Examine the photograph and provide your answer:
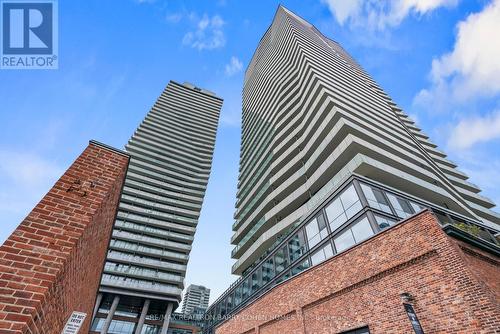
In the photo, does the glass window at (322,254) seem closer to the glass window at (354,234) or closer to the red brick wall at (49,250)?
the glass window at (354,234)

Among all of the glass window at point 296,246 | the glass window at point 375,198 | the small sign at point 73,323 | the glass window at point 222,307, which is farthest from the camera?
the glass window at point 222,307

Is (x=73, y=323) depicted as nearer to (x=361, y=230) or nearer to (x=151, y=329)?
(x=361, y=230)

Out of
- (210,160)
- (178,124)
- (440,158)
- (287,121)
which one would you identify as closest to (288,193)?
(287,121)

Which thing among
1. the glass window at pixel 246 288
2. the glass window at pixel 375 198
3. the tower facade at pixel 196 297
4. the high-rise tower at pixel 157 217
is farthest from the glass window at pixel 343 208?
the tower facade at pixel 196 297

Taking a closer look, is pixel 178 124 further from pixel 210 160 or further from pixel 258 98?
pixel 258 98

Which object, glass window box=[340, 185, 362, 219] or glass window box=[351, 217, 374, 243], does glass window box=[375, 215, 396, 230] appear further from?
glass window box=[340, 185, 362, 219]

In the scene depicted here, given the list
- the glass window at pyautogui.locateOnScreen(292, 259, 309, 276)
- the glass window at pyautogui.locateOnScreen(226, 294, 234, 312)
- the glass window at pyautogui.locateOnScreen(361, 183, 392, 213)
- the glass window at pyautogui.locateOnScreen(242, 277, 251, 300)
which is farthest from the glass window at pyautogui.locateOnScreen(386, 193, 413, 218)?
the glass window at pyautogui.locateOnScreen(226, 294, 234, 312)

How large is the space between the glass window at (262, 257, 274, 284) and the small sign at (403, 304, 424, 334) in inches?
476

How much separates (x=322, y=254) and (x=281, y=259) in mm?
4883

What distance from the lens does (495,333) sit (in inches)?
234

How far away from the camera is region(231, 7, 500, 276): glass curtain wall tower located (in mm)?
22000

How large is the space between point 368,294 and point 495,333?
345 cm

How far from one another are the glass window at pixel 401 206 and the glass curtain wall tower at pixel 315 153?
1.80 metres

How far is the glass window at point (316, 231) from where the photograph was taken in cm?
1502
